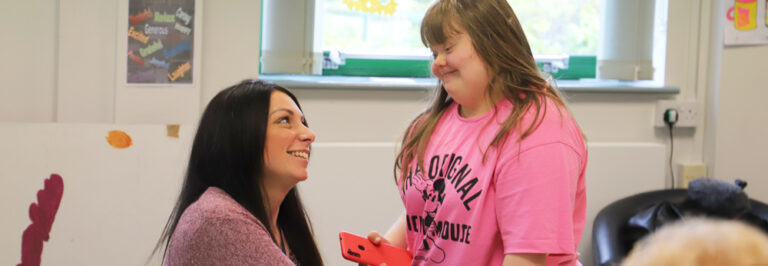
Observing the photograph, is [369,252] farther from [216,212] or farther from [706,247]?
[706,247]

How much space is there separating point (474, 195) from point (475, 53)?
250mm

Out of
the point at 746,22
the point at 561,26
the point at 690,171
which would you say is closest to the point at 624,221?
the point at 690,171

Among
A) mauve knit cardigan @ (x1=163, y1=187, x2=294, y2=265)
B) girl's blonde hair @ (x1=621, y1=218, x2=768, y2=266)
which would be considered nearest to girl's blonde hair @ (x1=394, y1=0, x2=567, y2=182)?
mauve knit cardigan @ (x1=163, y1=187, x2=294, y2=265)

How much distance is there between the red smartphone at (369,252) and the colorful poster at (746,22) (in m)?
1.80

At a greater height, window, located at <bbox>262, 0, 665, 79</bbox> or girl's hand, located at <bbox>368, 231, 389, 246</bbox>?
window, located at <bbox>262, 0, 665, 79</bbox>

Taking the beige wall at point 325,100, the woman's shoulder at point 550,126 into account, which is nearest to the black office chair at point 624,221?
the beige wall at point 325,100

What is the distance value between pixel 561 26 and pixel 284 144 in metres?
1.69

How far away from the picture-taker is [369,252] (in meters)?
1.47

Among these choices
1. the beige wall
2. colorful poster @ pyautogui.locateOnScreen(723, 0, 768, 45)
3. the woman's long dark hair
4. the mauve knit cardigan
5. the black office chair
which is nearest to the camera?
the mauve knit cardigan

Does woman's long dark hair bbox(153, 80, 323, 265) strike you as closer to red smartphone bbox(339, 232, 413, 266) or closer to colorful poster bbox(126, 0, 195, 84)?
red smartphone bbox(339, 232, 413, 266)

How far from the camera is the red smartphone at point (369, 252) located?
144cm

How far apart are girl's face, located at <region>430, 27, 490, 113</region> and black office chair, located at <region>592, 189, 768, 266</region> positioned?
1142mm

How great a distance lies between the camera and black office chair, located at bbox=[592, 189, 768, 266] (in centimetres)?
242

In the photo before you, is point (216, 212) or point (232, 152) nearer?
point (216, 212)
